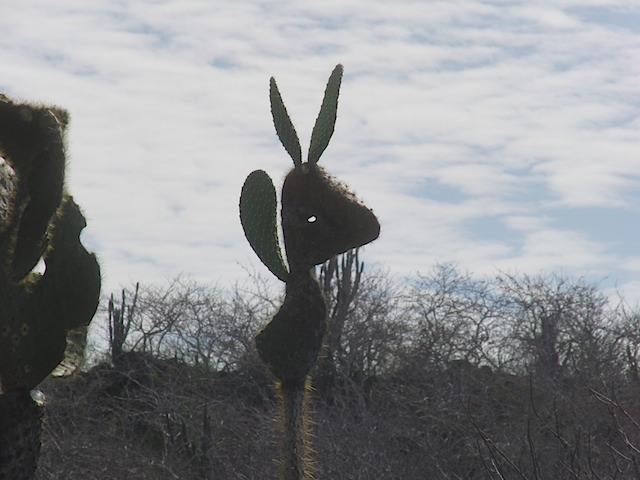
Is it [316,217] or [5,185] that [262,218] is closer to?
[316,217]

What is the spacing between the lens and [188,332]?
67.3 ft

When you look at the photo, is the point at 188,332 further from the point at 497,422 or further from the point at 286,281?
the point at 286,281

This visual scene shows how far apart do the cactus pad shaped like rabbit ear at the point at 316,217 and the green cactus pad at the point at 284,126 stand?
0.14 metres

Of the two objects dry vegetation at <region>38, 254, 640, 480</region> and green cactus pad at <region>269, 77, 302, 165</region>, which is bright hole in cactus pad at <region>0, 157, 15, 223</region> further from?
dry vegetation at <region>38, 254, 640, 480</region>

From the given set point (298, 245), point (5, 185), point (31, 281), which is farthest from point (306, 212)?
point (31, 281)

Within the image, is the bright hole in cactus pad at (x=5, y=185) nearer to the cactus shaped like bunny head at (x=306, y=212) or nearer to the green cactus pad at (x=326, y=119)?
the cactus shaped like bunny head at (x=306, y=212)

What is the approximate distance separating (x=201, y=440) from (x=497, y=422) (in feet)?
14.3

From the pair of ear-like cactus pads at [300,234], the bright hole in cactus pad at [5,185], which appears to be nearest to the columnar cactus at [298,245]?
the pair of ear-like cactus pads at [300,234]

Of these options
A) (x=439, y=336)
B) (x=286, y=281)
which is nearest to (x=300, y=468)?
(x=286, y=281)

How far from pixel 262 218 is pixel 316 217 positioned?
0.29 m

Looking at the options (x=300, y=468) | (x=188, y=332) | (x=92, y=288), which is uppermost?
(x=188, y=332)

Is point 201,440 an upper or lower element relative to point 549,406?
lower

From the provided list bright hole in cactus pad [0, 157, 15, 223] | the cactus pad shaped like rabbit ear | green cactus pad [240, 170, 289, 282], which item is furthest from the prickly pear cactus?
the cactus pad shaped like rabbit ear

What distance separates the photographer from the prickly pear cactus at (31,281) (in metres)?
5.34
